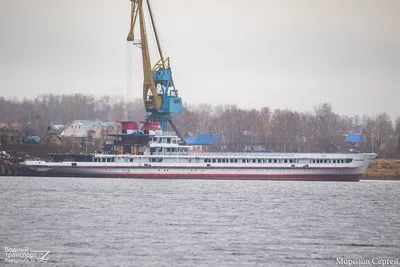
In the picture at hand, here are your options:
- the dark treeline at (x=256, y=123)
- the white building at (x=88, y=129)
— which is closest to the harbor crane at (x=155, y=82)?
the dark treeline at (x=256, y=123)

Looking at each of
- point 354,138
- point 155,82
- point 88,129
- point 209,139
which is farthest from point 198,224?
point 88,129

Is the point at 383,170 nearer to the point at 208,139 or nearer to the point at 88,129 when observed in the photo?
the point at 208,139

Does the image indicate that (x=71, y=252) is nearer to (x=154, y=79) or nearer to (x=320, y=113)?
(x=154, y=79)

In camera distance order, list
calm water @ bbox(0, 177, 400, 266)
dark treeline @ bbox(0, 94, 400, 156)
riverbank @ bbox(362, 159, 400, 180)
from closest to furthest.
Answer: calm water @ bbox(0, 177, 400, 266) < riverbank @ bbox(362, 159, 400, 180) < dark treeline @ bbox(0, 94, 400, 156)

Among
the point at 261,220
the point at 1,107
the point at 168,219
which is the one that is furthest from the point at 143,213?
the point at 1,107

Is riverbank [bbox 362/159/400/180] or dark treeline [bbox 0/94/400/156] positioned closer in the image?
riverbank [bbox 362/159/400/180]

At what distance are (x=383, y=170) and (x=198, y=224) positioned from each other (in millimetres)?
53799

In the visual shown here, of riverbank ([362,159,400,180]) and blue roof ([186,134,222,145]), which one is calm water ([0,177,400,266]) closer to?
riverbank ([362,159,400,180])

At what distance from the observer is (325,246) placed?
116 feet

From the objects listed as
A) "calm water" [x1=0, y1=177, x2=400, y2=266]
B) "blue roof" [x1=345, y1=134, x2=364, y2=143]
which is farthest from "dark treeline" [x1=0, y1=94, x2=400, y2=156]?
"calm water" [x1=0, y1=177, x2=400, y2=266]

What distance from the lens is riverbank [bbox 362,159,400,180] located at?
281 feet

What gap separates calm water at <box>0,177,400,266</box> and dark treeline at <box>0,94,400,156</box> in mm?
41173

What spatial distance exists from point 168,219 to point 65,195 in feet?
53.3

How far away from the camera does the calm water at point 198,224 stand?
32812 mm
